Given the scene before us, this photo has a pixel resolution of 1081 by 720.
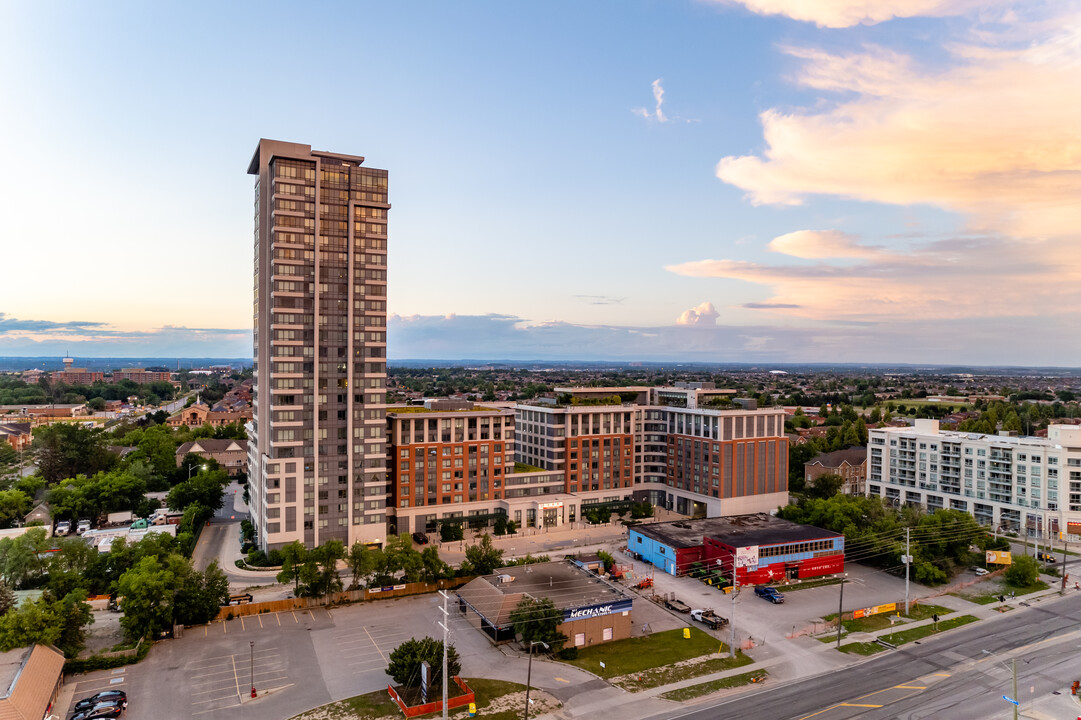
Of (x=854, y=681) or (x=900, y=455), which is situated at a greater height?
(x=900, y=455)

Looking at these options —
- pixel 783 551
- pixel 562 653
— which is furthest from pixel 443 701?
pixel 783 551

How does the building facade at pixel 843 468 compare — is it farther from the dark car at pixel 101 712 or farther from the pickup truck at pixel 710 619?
the dark car at pixel 101 712

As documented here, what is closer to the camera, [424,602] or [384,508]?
[424,602]

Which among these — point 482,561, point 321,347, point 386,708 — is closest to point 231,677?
point 386,708

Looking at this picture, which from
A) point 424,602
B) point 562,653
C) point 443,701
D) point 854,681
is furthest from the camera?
point 424,602

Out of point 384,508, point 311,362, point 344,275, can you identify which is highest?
point 344,275

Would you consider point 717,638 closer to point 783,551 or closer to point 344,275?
point 783,551

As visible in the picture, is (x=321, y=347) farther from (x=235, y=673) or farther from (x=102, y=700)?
(x=102, y=700)

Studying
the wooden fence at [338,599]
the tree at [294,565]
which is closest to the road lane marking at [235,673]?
the wooden fence at [338,599]
